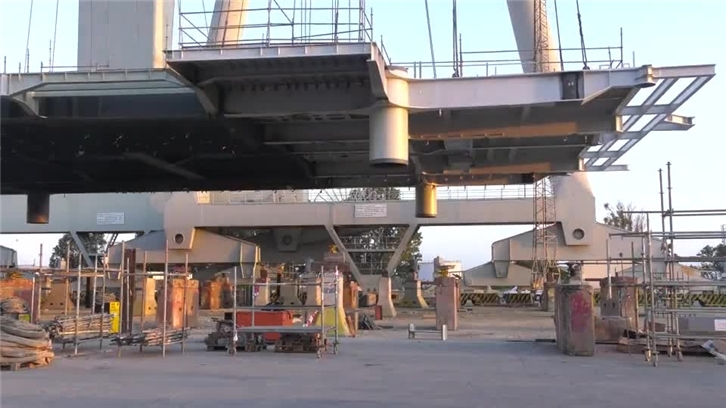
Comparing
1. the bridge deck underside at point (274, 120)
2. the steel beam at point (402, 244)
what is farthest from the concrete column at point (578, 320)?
the steel beam at point (402, 244)

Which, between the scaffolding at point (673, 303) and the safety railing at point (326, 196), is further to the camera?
the safety railing at point (326, 196)

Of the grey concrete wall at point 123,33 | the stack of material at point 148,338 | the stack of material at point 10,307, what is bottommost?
the stack of material at point 148,338

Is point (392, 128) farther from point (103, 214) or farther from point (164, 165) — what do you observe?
point (103, 214)

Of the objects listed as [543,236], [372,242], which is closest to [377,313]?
[543,236]

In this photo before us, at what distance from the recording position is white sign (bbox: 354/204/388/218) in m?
56.1

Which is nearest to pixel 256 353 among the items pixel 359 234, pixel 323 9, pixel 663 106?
pixel 323 9

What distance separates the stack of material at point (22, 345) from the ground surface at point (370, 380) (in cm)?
39

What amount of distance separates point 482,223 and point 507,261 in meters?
3.46

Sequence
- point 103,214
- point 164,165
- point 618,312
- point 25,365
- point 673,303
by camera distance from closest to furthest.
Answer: point 25,365 < point 673,303 < point 618,312 < point 164,165 < point 103,214

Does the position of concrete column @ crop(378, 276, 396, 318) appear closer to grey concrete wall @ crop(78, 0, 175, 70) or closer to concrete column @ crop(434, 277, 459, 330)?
concrete column @ crop(434, 277, 459, 330)

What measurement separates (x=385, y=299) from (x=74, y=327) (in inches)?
1079

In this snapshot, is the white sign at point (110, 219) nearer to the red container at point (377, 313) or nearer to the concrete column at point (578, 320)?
the red container at point (377, 313)

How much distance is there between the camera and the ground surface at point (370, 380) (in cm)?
1170

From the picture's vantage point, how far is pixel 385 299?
1781 inches
